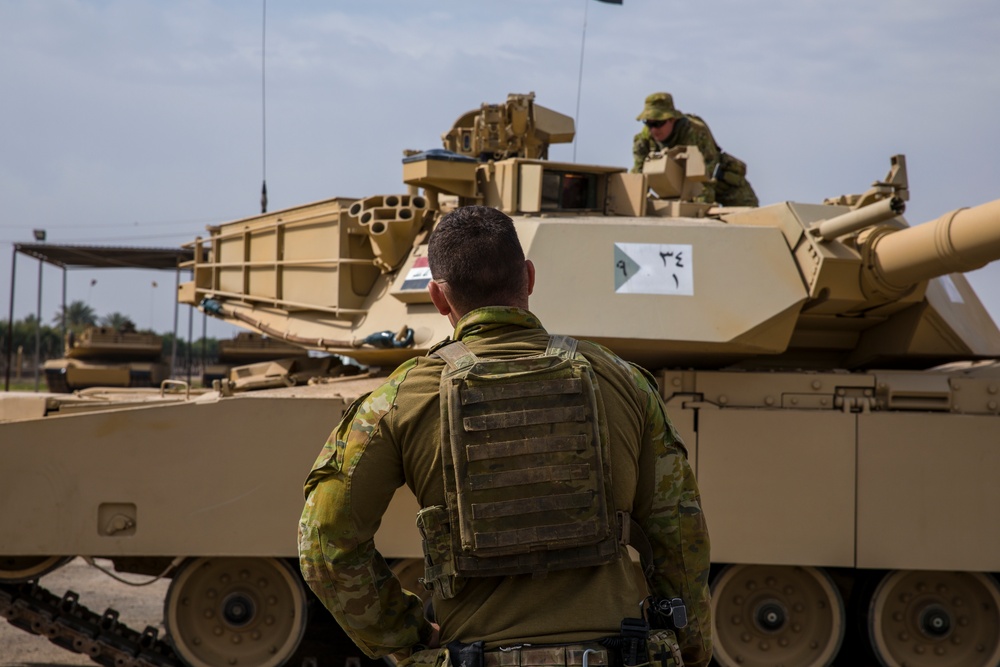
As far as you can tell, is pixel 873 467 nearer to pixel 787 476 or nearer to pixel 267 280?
pixel 787 476

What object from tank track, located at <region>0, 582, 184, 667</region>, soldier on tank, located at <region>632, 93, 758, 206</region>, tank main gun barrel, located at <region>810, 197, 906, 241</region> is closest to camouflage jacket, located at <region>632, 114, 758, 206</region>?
soldier on tank, located at <region>632, 93, 758, 206</region>

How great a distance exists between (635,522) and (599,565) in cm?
24

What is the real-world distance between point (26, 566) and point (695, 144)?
615 centimetres

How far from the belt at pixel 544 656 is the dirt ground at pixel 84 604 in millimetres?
6622

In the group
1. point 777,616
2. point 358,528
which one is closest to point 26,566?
point 777,616

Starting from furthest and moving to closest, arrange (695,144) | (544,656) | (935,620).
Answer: (695,144)
(935,620)
(544,656)

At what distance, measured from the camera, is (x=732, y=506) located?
6.77m

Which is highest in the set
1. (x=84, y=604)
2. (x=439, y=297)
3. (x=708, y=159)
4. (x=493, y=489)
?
(x=708, y=159)

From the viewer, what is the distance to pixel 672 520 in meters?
2.76

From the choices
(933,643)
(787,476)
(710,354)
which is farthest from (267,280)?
(933,643)

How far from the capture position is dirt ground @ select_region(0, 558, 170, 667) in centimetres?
817

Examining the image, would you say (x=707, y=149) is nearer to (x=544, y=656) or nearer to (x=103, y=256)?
(x=544, y=656)

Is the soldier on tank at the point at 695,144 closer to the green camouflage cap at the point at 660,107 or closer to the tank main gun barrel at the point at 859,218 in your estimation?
the green camouflage cap at the point at 660,107

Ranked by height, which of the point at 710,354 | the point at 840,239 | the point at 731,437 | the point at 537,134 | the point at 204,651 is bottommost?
the point at 204,651
